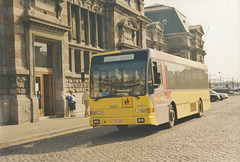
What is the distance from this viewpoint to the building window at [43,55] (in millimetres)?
18875

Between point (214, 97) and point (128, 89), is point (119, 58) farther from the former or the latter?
point (214, 97)

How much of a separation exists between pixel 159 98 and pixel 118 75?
5.64ft

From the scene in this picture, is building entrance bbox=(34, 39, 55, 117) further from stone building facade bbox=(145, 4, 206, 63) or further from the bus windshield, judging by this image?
stone building facade bbox=(145, 4, 206, 63)

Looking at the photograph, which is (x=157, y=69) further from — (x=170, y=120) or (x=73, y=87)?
(x=73, y=87)

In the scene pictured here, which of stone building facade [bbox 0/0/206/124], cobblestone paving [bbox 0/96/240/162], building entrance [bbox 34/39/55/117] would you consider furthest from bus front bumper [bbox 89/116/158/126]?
building entrance [bbox 34/39/55/117]

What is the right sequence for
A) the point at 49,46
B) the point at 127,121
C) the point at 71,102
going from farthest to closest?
the point at 49,46 → the point at 71,102 → the point at 127,121

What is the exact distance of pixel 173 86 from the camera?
43.2ft

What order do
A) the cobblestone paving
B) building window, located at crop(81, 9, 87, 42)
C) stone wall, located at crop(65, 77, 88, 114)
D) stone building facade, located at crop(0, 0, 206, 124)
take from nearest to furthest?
the cobblestone paving → stone building facade, located at crop(0, 0, 206, 124) → stone wall, located at crop(65, 77, 88, 114) → building window, located at crop(81, 9, 87, 42)

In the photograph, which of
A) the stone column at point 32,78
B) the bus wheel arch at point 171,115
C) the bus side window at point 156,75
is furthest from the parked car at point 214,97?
the bus side window at point 156,75

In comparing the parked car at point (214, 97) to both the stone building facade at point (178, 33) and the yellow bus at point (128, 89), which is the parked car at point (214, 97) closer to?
the stone building facade at point (178, 33)

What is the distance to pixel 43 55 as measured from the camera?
63.9 feet

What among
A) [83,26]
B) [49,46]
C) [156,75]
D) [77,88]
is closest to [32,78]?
[49,46]

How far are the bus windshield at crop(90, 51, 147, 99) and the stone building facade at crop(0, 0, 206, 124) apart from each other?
12.2 ft

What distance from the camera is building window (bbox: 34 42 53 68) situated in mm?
18875
